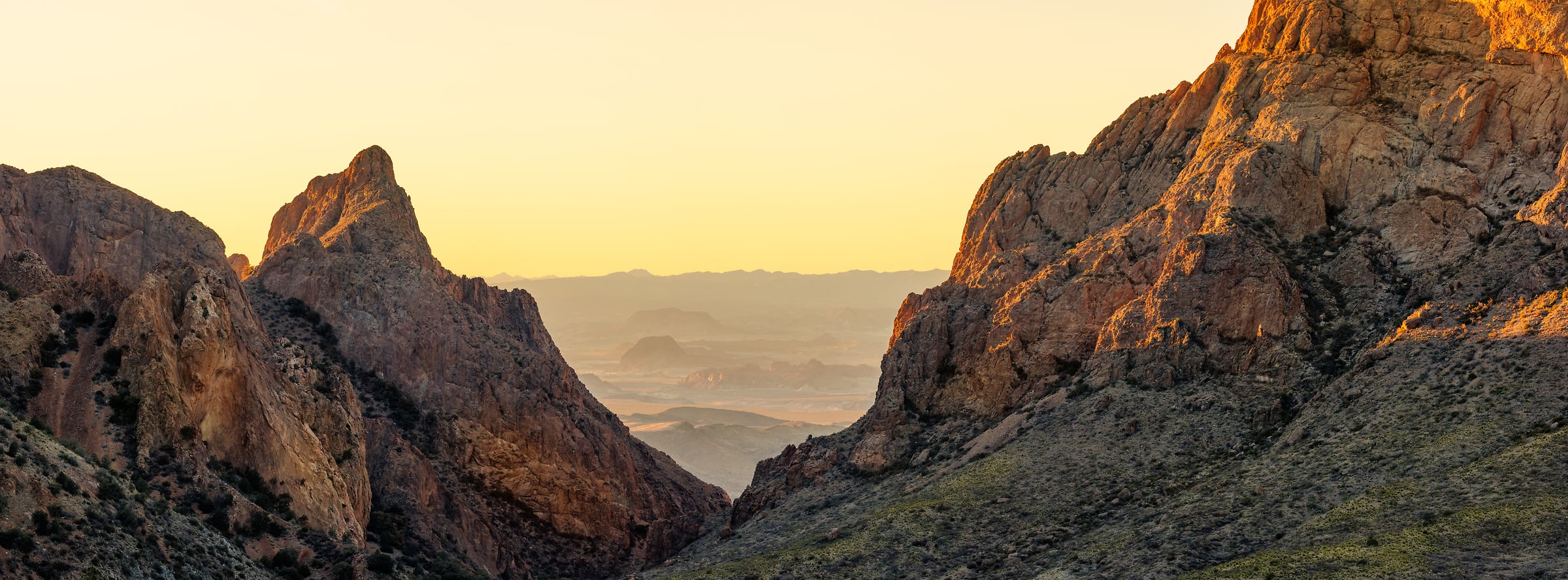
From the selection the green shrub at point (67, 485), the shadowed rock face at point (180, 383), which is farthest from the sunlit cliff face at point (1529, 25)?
the green shrub at point (67, 485)

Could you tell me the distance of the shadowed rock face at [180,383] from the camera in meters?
74.0

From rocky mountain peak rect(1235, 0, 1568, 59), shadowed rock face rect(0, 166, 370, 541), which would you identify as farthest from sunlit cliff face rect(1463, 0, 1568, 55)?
shadowed rock face rect(0, 166, 370, 541)

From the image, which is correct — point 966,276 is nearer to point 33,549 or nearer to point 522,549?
point 522,549

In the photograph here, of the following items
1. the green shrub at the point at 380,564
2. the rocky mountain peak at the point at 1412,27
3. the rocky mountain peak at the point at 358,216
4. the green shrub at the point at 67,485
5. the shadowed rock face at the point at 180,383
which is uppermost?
the rocky mountain peak at the point at 358,216

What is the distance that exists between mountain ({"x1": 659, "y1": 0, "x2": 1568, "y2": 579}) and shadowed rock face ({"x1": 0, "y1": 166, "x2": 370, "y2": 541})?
27.0 metres

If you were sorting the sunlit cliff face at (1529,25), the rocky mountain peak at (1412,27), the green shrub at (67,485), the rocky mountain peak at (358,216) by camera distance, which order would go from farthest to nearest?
the rocky mountain peak at (358,216)
the rocky mountain peak at (1412,27)
the sunlit cliff face at (1529,25)
the green shrub at (67,485)

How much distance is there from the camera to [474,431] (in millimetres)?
110188

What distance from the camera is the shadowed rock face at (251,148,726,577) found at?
344 ft

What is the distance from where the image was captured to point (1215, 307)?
3509 inches

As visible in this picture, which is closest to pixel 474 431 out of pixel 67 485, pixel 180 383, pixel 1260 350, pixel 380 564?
pixel 380 564

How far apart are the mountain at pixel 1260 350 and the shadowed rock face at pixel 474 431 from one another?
15.4 meters

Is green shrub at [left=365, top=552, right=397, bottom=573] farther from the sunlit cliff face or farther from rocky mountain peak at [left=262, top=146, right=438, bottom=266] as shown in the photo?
the sunlit cliff face

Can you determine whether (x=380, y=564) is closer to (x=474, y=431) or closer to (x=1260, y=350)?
(x=474, y=431)

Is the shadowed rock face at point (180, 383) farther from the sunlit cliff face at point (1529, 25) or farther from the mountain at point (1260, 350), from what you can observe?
the sunlit cliff face at point (1529, 25)
